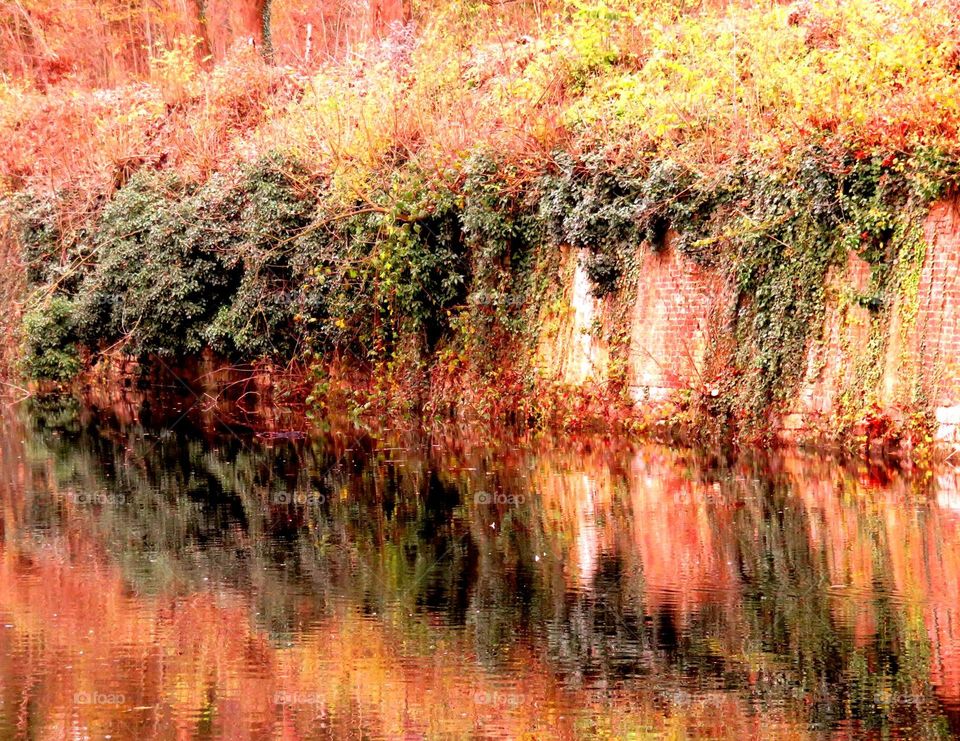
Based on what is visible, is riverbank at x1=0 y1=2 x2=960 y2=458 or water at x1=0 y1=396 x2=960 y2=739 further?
riverbank at x1=0 y1=2 x2=960 y2=458

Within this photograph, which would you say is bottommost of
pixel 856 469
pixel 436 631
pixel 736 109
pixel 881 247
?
pixel 436 631

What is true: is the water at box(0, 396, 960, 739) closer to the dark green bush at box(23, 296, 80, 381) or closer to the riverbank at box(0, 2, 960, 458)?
the riverbank at box(0, 2, 960, 458)

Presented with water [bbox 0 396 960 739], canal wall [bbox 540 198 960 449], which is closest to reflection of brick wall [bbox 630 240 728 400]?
canal wall [bbox 540 198 960 449]

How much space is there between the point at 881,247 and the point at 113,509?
9107 millimetres

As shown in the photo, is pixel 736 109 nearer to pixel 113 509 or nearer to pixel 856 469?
pixel 856 469

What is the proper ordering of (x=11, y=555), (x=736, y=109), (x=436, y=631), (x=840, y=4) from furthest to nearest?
1. (x=840, y=4)
2. (x=736, y=109)
3. (x=11, y=555)
4. (x=436, y=631)

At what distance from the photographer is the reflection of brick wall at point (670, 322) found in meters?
19.3

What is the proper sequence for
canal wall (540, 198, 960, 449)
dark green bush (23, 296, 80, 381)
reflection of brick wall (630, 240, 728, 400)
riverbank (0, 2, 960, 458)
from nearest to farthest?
canal wall (540, 198, 960, 449), riverbank (0, 2, 960, 458), reflection of brick wall (630, 240, 728, 400), dark green bush (23, 296, 80, 381)

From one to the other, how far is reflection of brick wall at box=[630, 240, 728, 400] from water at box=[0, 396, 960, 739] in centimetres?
309

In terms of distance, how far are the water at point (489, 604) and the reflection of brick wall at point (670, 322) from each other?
309cm

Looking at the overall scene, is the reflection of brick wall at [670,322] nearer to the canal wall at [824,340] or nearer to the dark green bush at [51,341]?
the canal wall at [824,340]

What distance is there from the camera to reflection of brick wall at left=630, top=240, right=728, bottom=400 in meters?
19.3

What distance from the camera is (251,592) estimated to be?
9.81 meters

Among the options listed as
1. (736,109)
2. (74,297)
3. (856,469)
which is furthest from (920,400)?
(74,297)
